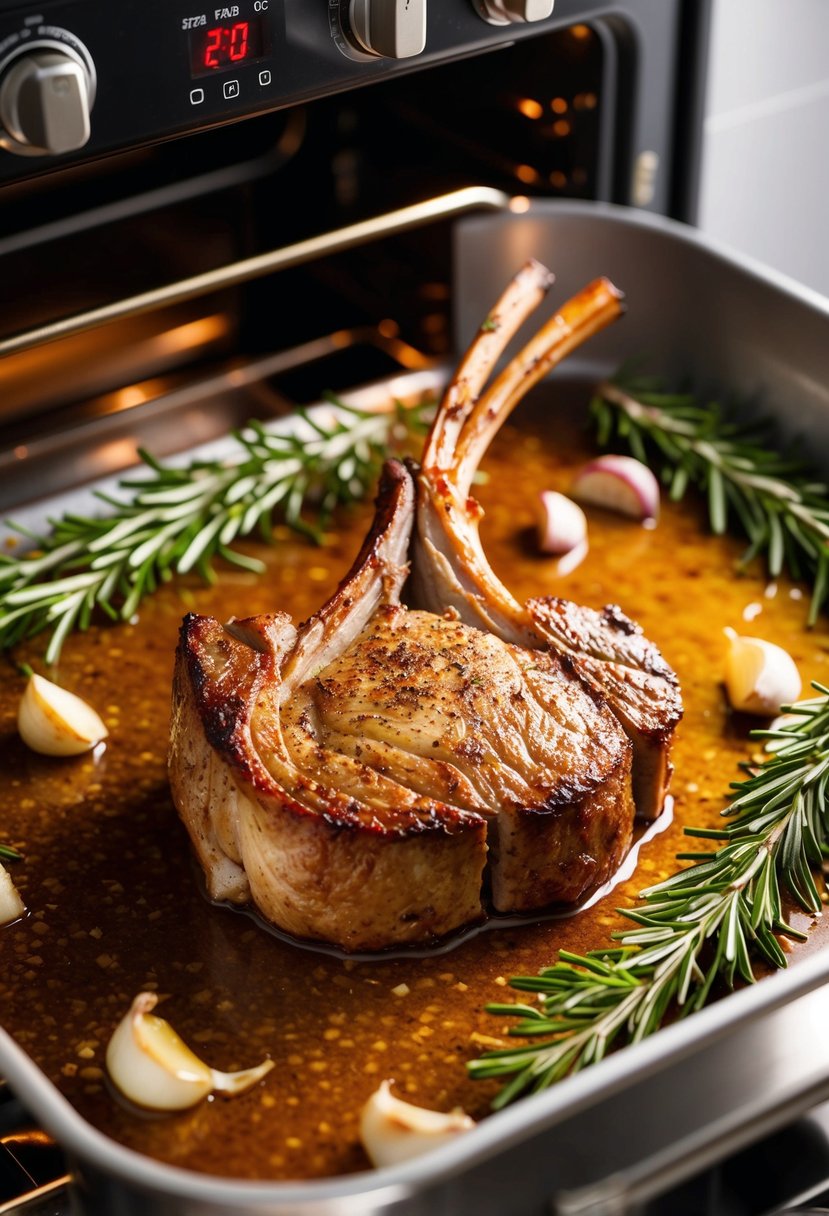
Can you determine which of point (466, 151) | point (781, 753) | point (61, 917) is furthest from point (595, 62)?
point (61, 917)

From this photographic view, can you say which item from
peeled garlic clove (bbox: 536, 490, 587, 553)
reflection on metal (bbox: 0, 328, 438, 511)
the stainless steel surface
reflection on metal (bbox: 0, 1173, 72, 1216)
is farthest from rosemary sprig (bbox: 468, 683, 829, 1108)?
reflection on metal (bbox: 0, 328, 438, 511)

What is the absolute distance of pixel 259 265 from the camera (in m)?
2.05

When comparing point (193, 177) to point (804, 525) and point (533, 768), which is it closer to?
point (804, 525)

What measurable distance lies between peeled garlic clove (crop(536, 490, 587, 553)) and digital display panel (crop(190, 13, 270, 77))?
73 cm

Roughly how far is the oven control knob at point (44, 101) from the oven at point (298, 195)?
72 millimetres

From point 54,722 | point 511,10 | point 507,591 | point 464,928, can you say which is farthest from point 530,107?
point 464,928

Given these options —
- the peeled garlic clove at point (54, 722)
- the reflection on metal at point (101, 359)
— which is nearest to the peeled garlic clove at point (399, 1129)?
the peeled garlic clove at point (54, 722)

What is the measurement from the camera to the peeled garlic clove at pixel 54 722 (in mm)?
1738

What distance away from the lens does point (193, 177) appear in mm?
2256

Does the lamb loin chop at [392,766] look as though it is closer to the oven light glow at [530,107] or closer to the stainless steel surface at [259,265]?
the stainless steel surface at [259,265]

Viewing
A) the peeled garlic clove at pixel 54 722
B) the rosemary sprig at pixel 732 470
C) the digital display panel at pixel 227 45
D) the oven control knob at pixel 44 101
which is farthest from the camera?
the rosemary sprig at pixel 732 470

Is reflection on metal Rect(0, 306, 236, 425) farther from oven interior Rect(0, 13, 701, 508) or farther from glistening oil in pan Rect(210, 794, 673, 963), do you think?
glistening oil in pan Rect(210, 794, 673, 963)

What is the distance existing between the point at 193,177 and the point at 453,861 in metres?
1.26

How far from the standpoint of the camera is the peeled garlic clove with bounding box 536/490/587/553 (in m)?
2.07
